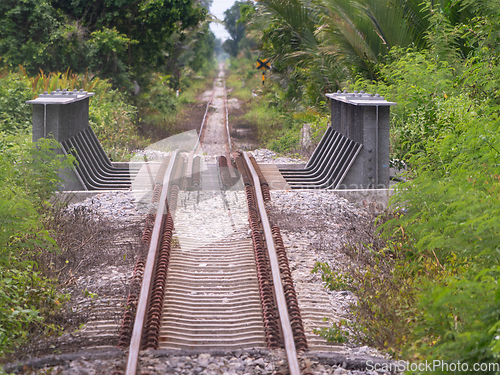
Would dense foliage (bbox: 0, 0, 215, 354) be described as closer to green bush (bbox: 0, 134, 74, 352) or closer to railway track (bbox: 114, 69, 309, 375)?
green bush (bbox: 0, 134, 74, 352)

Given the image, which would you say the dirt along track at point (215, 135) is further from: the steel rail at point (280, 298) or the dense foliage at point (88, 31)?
the steel rail at point (280, 298)

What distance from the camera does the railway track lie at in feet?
15.3

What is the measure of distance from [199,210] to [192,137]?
11.0 metres

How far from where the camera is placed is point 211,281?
5805mm

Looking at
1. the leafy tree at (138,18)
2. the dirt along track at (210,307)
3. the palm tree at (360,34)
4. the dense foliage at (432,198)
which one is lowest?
the dirt along track at (210,307)

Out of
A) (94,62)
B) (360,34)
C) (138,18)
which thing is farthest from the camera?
(138,18)

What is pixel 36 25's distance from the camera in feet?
64.1

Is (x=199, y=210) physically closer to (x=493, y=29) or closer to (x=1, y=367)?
(x=1, y=367)

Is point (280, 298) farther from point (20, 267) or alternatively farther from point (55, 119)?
point (55, 119)

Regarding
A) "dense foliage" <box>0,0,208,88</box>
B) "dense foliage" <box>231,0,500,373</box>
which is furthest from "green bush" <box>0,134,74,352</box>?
"dense foliage" <box>0,0,208,88</box>

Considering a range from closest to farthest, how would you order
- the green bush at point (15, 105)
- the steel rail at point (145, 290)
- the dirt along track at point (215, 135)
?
1. the steel rail at point (145, 290)
2. the green bush at point (15, 105)
3. the dirt along track at point (215, 135)

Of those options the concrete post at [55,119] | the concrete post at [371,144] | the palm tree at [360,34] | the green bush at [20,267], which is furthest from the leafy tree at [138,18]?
the green bush at [20,267]

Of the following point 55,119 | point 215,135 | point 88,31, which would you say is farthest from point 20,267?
point 88,31

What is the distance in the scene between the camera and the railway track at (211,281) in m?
4.65
